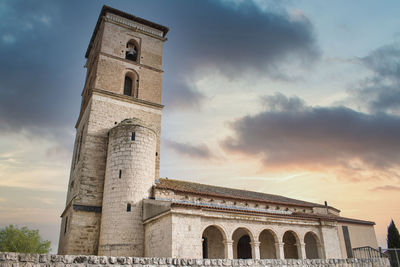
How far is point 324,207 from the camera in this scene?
30406 mm

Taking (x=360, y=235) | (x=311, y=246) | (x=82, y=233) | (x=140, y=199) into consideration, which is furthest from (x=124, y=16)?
(x=360, y=235)

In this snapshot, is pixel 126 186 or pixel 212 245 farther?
pixel 212 245

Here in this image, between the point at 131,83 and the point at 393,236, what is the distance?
1151 inches

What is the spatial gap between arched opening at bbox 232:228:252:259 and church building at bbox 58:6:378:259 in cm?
7

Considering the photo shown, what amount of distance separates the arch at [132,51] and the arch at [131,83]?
63.4 inches

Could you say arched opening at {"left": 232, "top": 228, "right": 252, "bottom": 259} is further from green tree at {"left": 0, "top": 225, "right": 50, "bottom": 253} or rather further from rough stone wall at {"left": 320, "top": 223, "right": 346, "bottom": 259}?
green tree at {"left": 0, "top": 225, "right": 50, "bottom": 253}

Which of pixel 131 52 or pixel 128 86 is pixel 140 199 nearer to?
pixel 128 86

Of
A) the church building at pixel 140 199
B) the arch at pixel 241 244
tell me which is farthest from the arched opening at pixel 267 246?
the arch at pixel 241 244

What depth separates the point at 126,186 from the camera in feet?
61.3

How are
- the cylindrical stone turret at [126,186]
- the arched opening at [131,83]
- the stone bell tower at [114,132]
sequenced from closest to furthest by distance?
the cylindrical stone turret at [126,186]
the stone bell tower at [114,132]
the arched opening at [131,83]

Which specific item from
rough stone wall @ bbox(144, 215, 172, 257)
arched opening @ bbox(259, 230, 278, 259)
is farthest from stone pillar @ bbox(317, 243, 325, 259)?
rough stone wall @ bbox(144, 215, 172, 257)

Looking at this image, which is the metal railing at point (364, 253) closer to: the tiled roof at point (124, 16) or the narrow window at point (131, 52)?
the narrow window at point (131, 52)

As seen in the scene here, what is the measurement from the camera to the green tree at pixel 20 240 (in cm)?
3680

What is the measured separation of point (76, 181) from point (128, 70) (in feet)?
31.8
